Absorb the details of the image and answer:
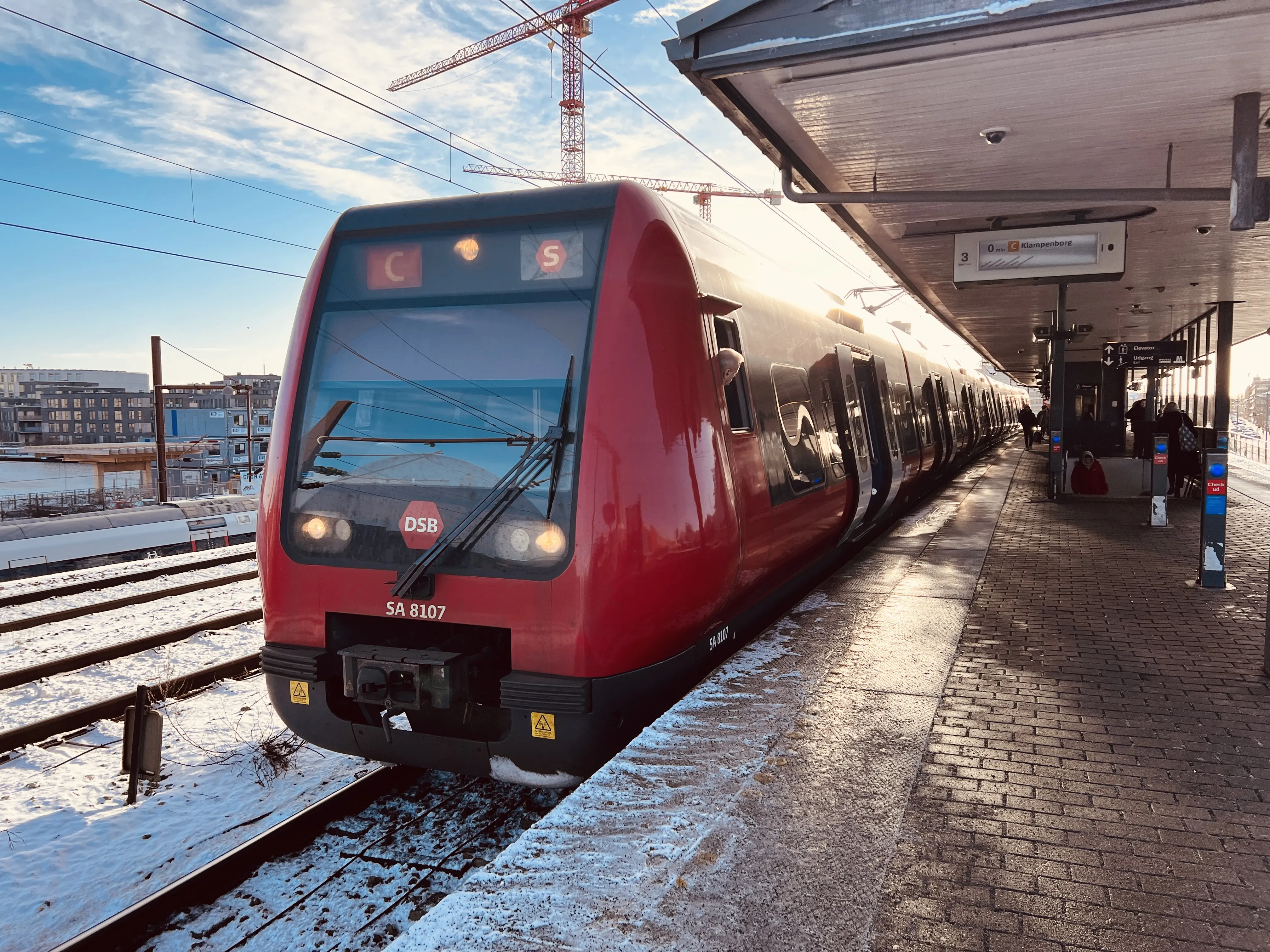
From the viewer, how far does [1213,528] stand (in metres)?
7.94

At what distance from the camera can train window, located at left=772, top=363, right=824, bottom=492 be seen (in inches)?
235

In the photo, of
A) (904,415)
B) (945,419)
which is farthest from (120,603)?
(945,419)

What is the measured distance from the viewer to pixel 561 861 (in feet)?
10.2

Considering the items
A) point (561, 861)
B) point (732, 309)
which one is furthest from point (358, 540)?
point (732, 309)

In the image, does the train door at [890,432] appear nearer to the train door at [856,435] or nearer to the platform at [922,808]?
the train door at [856,435]

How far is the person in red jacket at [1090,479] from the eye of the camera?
16.5m

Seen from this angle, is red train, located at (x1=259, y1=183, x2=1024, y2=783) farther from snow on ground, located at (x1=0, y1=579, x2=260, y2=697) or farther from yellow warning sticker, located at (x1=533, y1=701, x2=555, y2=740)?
snow on ground, located at (x1=0, y1=579, x2=260, y2=697)

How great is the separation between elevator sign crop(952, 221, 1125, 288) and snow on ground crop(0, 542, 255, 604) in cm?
1186

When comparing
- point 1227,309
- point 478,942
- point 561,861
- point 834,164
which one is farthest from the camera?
point 1227,309

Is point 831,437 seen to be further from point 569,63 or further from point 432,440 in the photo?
point 569,63

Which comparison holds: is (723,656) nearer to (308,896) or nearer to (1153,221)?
(308,896)

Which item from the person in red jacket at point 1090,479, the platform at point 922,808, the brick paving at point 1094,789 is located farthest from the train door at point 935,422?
the platform at point 922,808

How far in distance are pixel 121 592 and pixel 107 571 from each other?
2.82 metres

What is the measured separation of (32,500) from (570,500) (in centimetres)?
5807
